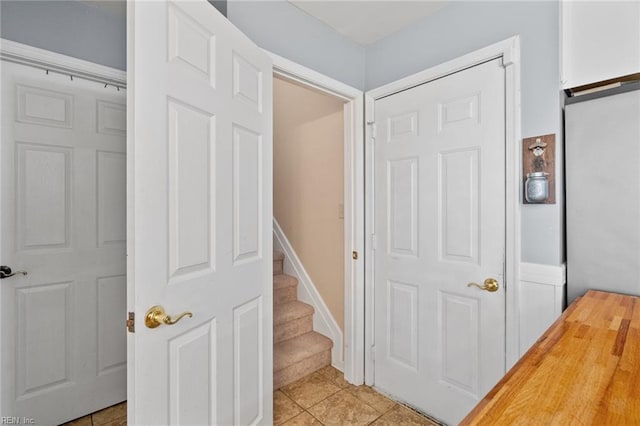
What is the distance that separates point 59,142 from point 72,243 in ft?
1.97

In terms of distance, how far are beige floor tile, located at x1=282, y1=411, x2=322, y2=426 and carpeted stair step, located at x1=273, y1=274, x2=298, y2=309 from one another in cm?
97

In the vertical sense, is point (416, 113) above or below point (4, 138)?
above

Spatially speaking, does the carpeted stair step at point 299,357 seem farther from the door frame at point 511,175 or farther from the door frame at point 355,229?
the door frame at point 511,175

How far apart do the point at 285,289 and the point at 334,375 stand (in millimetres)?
832

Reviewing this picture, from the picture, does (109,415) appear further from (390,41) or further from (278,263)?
(390,41)

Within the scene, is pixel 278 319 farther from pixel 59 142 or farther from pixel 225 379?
pixel 59 142

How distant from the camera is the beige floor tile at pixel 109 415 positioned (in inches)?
69.6

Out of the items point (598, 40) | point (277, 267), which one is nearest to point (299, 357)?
point (277, 267)

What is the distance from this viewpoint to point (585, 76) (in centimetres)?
130

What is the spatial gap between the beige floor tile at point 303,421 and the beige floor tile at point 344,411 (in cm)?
3

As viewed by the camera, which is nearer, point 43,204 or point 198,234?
point 198,234

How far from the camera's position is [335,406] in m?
1.88

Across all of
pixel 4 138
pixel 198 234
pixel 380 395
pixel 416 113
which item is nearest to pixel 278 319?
pixel 380 395

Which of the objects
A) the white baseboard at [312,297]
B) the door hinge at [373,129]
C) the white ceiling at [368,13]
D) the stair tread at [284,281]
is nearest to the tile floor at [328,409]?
the white baseboard at [312,297]
